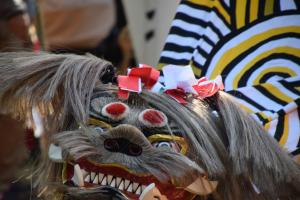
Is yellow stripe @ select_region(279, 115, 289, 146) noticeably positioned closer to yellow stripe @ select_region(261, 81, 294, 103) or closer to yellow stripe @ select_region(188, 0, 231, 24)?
yellow stripe @ select_region(261, 81, 294, 103)

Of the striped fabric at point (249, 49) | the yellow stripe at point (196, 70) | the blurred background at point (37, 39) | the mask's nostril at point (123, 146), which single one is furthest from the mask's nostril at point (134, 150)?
the yellow stripe at point (196, 70)

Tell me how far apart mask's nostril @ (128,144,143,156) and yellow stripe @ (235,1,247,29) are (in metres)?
0.69

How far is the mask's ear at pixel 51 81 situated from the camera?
61.8 inches

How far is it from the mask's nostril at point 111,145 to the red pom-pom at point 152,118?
0.08 metres

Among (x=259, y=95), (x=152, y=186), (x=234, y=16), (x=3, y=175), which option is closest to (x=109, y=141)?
(x=152, y=186)

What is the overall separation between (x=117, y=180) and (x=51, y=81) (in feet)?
0.90

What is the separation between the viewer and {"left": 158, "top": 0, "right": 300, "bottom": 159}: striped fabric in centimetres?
188

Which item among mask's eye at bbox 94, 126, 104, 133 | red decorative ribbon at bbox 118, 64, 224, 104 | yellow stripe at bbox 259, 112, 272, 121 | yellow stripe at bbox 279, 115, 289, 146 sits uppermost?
red decorative ribbon at bbox 118, 64, 224, 104

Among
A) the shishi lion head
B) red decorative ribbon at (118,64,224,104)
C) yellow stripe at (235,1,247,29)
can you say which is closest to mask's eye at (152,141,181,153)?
the shishi lion head

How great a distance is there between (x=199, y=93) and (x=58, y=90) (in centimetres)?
32

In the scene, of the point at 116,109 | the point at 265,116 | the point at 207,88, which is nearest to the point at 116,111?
the point at 116,109

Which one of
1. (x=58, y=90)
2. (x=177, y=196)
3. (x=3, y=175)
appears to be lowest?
(x=3, y=175)

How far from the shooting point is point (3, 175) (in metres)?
3.08

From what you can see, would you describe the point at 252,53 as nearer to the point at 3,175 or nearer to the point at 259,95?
the point at 259,95
